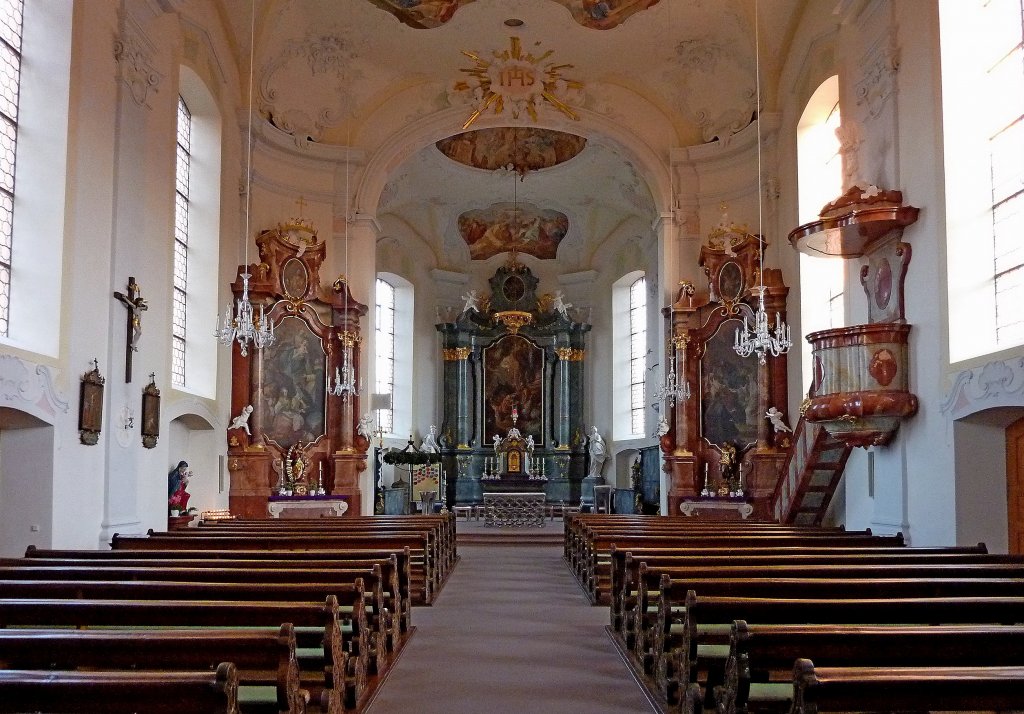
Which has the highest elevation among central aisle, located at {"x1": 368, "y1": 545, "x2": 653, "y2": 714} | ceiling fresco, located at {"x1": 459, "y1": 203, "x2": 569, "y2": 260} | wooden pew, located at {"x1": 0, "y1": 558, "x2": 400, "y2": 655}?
ceiling fresco, located at {"x1": 459, "y1": 203, "x2": 569, "y2": 260}

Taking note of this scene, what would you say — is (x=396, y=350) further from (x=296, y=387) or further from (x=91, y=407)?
(x=91, y=407)

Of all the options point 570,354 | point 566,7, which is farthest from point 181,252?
point 570,354

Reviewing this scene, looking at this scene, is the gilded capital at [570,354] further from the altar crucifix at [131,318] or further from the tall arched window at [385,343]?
the altar crucifix at [131,318]

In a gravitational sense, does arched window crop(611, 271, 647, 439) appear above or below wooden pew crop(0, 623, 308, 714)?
above

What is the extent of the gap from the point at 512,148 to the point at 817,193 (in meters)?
9.24

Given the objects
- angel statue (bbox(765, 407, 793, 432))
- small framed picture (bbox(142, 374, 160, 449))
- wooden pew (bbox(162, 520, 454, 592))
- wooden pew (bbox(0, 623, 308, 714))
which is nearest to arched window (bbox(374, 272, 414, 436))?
angel statue (bbox(765, 407, 793, 432))

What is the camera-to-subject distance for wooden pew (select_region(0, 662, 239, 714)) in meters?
2.94

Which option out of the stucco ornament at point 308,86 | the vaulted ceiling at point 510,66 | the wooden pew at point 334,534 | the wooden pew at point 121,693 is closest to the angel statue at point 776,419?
the vaulted ceiling at point 510,66

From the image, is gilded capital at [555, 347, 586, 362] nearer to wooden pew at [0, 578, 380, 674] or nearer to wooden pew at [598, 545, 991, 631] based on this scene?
wooden pew at [598, 545, 991, 631]

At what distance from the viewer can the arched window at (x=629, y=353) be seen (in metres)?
24.3

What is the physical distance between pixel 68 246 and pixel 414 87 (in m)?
10.1

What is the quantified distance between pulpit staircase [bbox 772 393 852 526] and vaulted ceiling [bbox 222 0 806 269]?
6.77m

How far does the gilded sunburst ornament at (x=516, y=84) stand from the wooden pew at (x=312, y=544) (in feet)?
36.0

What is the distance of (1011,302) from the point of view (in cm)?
905
